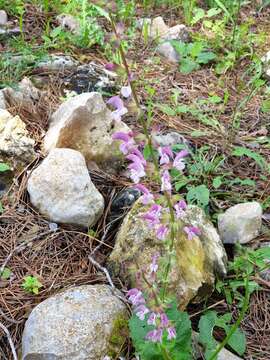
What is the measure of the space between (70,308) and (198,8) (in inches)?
137

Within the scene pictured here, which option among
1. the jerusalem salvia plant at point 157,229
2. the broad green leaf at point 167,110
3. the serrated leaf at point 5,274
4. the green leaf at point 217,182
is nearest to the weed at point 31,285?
the serrated leaf at point 5,274

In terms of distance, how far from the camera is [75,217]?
2.66 metres

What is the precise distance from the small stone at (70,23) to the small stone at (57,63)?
0.46 meters

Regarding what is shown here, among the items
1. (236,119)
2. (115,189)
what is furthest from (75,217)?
(236,119)

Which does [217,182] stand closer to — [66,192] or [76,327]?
[66,192]

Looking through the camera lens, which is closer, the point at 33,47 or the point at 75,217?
the point at 75,217

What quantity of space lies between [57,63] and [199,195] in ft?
5.36

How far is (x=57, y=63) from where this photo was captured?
3781mm

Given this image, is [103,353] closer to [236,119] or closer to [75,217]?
[75,217]

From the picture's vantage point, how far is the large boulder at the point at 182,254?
2.33 m

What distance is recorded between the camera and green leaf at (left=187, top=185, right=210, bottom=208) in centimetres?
273

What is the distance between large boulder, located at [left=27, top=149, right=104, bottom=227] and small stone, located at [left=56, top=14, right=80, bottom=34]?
70.9 inches

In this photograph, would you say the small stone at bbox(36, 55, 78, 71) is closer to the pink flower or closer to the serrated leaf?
the serrated leaf

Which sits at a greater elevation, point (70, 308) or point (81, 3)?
point (81, 3)
